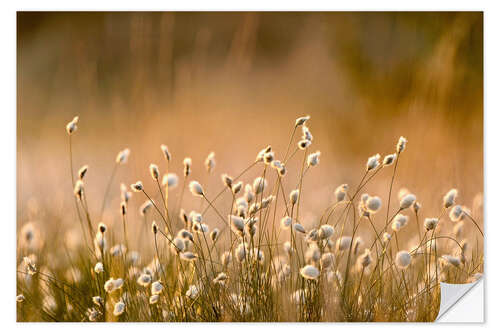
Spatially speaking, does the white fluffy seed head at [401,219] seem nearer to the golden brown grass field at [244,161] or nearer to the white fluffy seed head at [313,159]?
the golden brown grass field at [244,161]

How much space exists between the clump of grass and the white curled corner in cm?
4

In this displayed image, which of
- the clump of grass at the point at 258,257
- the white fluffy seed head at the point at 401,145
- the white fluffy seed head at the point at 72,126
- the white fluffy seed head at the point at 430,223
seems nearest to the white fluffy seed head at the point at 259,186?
the clump of grass at the point at 258,257

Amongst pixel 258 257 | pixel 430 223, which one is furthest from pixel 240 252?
pixel 430 223

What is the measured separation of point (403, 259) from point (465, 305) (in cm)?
32

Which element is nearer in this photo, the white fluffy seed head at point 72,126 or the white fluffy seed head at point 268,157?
the white fluffy seed head at point 268,157

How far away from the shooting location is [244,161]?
226cm

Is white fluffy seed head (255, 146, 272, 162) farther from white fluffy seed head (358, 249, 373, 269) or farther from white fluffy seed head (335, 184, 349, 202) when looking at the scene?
white fluffy seed head (358, 249, 373, 269)

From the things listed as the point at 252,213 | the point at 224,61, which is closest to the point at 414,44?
the point at 224,61

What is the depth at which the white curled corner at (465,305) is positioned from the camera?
7.29 feet

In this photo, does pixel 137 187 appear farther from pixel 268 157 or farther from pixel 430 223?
pixel 430 223
